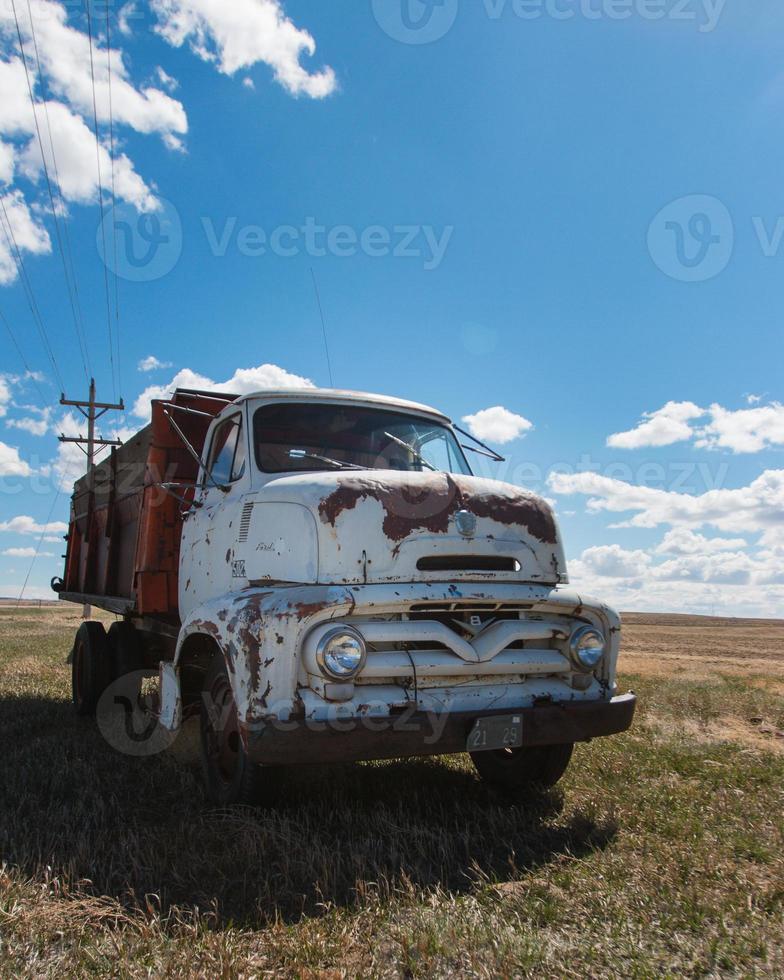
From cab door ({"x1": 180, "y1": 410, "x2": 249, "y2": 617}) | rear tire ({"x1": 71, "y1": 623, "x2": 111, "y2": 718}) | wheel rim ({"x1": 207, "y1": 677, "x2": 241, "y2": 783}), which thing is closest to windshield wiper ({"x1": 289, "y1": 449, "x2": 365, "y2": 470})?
cab door ({"x1": 180, "y1": 410, "x2": 249, "y2": 617})

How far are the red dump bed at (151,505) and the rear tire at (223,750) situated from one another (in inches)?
56.4

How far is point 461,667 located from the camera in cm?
393

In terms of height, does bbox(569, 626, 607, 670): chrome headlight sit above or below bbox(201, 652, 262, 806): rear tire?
above

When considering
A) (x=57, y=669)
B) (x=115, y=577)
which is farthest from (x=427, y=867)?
(x=57, y=669)

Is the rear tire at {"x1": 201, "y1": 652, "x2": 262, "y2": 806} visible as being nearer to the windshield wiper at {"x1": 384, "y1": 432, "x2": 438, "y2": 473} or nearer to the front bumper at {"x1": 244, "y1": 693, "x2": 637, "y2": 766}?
the front bumper at {"x1": 244, "y1": 693, "x2": 637, "y2": 766}

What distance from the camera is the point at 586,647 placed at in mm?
4387

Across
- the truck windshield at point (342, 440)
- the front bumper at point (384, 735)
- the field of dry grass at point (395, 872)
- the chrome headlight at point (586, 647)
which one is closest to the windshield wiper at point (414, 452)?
the truck windshield at point (342, 440)

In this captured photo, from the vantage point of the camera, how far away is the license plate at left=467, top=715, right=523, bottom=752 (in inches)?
151

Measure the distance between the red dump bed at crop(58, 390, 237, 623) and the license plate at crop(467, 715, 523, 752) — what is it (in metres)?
2.51

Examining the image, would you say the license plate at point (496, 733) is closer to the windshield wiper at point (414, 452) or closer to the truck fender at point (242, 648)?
the truck fender at point (242, 648)

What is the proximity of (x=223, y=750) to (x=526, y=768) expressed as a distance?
6.33 feet

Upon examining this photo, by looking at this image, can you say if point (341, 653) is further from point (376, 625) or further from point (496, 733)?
point (496, 733)

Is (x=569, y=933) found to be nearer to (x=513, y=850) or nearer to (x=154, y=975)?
(x=513, y=850)

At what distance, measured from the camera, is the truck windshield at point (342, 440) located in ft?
16.0
